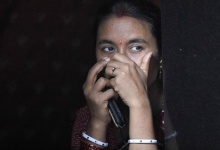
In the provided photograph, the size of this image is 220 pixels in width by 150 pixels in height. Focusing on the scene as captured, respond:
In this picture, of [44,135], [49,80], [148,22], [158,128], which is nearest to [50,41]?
[49,80]

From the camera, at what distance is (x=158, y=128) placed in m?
1.49

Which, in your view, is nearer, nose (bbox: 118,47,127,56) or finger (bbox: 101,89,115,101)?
finger (bbox: 101,89,115,101)

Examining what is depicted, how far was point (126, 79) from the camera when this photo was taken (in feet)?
3.90

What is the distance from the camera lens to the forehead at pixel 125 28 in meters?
Answer: 1.55

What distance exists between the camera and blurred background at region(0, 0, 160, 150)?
2.28 metres

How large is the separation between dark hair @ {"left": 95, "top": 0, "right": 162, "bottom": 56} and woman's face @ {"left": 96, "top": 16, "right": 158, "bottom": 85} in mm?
25

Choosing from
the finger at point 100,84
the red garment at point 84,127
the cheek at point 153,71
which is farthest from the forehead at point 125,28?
the red garment at point 84,127

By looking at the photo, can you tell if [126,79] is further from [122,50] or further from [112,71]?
[122,50]

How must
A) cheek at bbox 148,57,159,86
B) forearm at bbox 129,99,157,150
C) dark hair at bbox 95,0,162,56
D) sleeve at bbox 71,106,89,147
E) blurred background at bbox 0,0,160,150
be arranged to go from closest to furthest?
forearm at bbox 129,99,157,150, cheek at bbox 148,57,159,86, dark hair at bbox 95,0,162,56, sleeve at bbox 71,106,89,147, blurred background at bbox 0,0,160,150

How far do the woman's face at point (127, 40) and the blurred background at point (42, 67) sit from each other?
706 mm

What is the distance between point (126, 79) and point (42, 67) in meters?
1.36

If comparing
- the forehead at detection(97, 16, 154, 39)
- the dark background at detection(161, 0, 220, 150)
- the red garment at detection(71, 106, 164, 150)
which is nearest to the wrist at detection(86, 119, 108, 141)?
the red garment at detection(71, 106, 164, 150)

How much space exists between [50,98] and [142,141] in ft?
4.90

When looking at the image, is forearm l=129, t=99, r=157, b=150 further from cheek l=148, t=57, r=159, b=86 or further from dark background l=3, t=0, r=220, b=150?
dark background l=3, t=0, r=220, b=150
